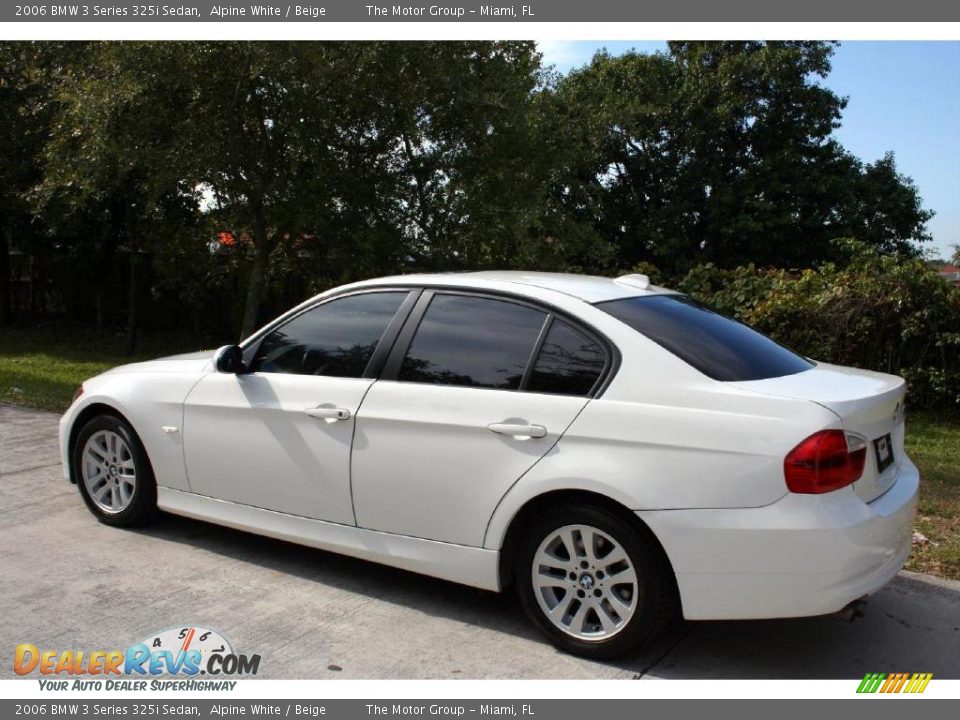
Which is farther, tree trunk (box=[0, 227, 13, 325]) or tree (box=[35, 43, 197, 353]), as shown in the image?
tree trunk (box=[0, 227, 13, 325])

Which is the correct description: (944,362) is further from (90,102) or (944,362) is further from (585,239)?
(90,102)

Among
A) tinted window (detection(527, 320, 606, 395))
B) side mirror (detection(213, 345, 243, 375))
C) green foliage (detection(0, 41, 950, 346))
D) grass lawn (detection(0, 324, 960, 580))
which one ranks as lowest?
grass lawn (detection(0, 324, 960, 580))

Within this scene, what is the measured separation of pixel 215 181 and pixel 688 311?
29.6ft

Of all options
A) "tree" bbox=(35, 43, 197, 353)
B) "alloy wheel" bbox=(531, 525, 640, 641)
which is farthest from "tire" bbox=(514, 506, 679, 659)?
"tree" bbox=(35, 43, 197, 353)

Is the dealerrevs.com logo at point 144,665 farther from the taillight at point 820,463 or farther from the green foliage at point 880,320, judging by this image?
the green foliage at point 880,320

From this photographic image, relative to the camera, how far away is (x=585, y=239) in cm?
1312

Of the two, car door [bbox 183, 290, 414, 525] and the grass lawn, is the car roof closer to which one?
car door [bbox 183, 290, 414, 525]

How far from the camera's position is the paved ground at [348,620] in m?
3.96

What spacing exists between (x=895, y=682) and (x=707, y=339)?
1.63 metres

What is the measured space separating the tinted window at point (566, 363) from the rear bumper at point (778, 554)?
68cm

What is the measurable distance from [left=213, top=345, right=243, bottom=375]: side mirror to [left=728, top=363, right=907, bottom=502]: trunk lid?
269 centimetres

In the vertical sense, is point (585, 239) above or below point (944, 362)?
above

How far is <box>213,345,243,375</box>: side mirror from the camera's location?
5094mm
